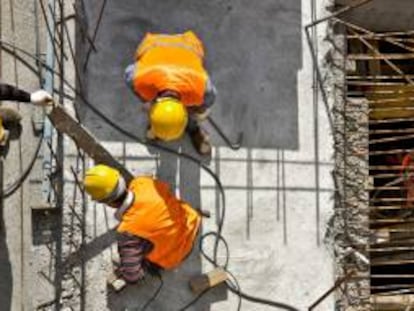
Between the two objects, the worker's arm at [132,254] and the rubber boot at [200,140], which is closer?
the worker's arm at [132,254]

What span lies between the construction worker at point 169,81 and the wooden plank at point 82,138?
0.51m

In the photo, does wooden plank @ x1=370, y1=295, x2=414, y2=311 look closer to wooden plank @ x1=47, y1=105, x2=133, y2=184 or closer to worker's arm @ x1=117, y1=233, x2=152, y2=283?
worker's arm @ x1=117, y1=233, x2=152, y2=283

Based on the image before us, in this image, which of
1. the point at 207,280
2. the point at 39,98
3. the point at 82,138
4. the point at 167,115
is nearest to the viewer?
the point at 39,98

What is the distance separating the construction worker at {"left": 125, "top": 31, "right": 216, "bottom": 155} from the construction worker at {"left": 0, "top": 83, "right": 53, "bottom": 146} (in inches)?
28.7

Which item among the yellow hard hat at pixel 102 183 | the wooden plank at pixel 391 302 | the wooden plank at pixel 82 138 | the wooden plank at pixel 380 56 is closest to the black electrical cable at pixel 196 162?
the wooden plank at pixel 82 138

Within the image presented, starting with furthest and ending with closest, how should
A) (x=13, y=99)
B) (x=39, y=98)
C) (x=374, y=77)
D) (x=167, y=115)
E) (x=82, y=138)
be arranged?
1. (x=374, y=77)
2. (x=82, y=138)
3. (x=13, y=99)
4. (x=167, y=115)
5. (x=39, y=98)

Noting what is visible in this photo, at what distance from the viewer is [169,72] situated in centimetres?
574

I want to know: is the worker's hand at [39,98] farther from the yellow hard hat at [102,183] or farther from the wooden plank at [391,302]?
→ the wooden plank at [391,302]

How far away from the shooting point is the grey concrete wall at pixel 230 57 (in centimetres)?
668

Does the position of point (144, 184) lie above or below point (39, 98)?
below

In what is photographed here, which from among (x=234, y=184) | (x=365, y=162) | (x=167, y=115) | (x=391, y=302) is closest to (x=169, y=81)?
(x=167, y=115)

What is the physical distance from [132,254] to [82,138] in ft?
3.20

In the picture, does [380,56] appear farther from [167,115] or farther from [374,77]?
[167,115]

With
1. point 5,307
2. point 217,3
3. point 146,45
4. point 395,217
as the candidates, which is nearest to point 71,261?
point 5,307
